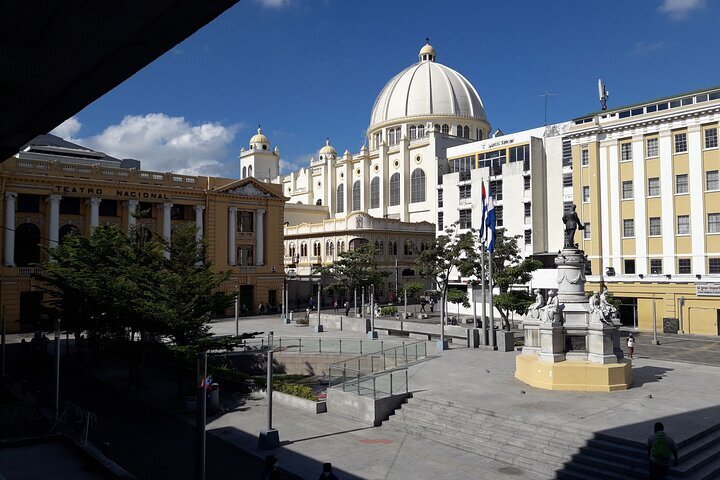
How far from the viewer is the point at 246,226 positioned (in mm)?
57094

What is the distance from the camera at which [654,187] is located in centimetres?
4162

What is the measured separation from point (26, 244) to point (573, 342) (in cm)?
4167

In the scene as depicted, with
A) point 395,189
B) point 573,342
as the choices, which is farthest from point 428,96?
point 573,342

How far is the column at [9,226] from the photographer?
43.5 m

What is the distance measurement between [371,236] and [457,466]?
170ft

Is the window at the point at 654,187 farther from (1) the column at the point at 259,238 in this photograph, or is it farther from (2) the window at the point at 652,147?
(1) the column at the point at 259,238

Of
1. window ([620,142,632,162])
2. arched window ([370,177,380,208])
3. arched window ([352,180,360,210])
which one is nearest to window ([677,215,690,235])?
window ([620,142,632,162])

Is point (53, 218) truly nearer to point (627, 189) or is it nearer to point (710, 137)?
point (627, 189)

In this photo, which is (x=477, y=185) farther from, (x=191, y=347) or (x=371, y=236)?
(x=191, y=347)

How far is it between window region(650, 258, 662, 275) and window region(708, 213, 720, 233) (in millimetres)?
3823

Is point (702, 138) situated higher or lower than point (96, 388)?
higher

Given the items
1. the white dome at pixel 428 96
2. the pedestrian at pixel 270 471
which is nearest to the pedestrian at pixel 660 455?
the pedestrian at pixel 270 471

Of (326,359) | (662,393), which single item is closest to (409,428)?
(662,393)

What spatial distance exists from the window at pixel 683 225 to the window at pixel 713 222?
1.33 metres
